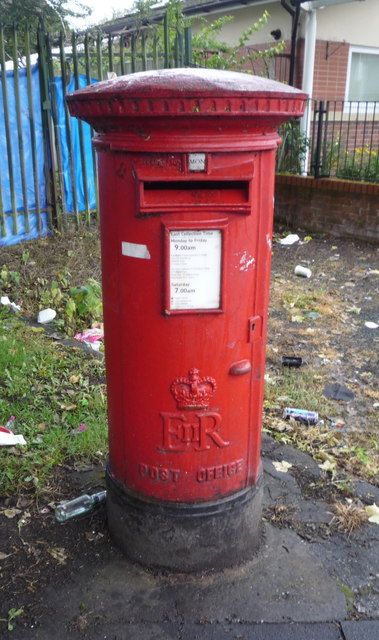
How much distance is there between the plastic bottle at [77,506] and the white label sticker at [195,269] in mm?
1237

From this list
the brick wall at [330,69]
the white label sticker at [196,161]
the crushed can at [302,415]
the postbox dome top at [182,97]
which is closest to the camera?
the postbox dome top at [182,97]

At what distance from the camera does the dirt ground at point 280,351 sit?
2449 millimetres

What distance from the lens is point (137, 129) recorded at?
1.91 m

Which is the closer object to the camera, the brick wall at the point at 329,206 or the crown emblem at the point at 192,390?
the crown emblem at the point at 192,390

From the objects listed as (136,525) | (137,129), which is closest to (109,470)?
(136,525)

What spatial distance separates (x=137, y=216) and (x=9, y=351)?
2.62m

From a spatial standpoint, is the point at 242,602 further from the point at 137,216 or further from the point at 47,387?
the point at 47,387

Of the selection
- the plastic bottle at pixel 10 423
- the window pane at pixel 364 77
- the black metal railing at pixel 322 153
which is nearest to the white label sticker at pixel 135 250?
the plastic bottle at pixel 10 423

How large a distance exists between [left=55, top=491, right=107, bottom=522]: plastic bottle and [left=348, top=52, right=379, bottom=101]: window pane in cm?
1167

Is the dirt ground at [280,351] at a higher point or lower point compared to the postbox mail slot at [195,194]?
lower

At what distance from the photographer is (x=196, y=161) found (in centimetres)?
190

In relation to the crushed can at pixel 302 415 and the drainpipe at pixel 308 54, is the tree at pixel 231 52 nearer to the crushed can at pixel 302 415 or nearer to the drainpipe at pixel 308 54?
the drainpipe at pixel 308 54

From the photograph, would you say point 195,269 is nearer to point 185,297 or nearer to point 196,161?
point 185,297

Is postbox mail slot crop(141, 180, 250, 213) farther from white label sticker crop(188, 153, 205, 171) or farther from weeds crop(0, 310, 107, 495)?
weeds crop(0, 310, 107, 495)
